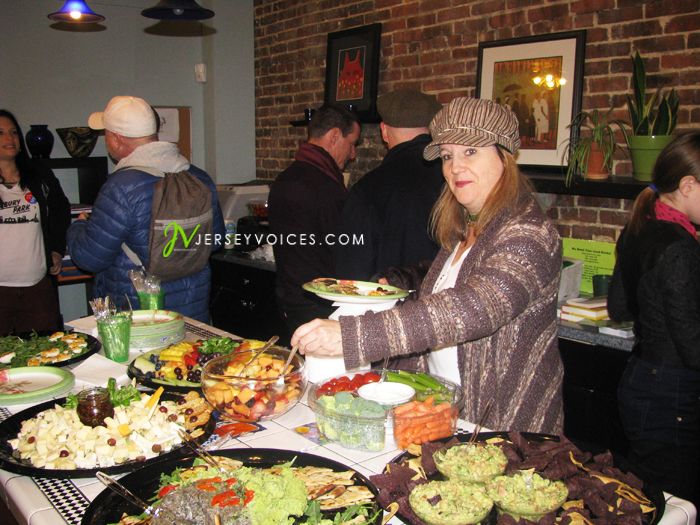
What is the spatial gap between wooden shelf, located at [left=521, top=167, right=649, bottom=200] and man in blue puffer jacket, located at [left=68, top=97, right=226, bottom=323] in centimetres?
170

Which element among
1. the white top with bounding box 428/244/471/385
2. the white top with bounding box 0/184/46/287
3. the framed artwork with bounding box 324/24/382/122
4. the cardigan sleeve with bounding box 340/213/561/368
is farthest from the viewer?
the framed artwork with bounding box 324/24/382/122

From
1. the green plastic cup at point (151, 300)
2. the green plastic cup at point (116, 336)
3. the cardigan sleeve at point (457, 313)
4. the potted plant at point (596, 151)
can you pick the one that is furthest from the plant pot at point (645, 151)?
the green plastic cup at point (116, 336)

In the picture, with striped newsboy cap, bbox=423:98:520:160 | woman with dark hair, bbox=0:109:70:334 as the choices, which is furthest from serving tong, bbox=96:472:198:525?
woman with dark hair, bbox=0:109:70:334

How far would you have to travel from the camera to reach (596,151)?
9.58 ft

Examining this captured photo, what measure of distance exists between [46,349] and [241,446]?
1007 mm

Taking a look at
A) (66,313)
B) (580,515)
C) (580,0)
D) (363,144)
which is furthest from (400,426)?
(66,313)

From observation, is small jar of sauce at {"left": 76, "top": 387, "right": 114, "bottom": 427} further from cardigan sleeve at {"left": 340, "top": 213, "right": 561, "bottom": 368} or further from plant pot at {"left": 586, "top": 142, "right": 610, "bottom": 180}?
plant pot at {"left": 586, "top": 142, "right": 610, "bottom": 180}

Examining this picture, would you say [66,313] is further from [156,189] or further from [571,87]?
[571,87]

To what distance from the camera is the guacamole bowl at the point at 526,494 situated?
99 cm

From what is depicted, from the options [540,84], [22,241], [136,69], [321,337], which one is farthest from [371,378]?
[136,69]

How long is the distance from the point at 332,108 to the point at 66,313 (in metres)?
3.37

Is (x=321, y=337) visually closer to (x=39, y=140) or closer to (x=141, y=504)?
(x=141, y=504)

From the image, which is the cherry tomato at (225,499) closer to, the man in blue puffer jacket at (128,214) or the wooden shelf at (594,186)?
the man in blue puffer jacket at (128,214)

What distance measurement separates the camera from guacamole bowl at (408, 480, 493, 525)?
0.97m
